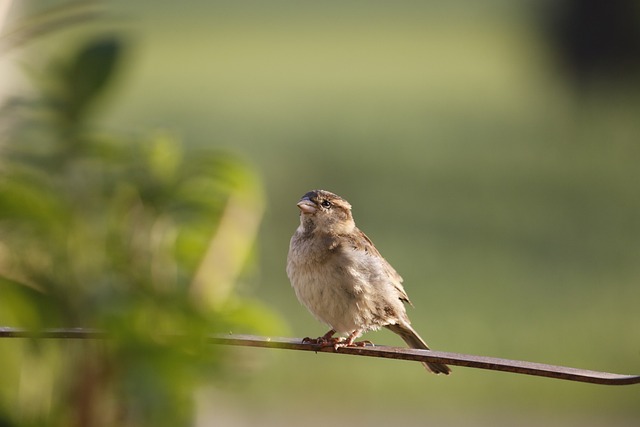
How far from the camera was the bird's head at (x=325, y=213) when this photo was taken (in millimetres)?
3053

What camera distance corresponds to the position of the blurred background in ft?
8.91

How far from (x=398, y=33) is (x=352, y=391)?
1400 centimetres

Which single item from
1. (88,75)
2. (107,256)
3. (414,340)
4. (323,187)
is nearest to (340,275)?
(414,340)

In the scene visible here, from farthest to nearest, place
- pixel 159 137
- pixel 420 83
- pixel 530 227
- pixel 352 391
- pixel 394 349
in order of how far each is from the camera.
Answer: pixel 420 83
pixel 530 227
pixel 352 391
pixel 159 137
pixel 394 349

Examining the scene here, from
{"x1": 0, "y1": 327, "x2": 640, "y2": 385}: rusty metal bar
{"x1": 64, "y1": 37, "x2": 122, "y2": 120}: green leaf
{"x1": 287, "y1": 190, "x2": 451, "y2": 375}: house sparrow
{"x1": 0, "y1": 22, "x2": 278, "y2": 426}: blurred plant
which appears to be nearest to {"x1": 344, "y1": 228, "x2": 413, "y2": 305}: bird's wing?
{"x1": 287, "y1": 190, "x2": 451, "y2": 375}: house sparrow

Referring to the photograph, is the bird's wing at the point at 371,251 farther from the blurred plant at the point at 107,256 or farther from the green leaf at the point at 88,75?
the green leaf at the point at 88,75

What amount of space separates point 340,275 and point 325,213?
0.62 feet

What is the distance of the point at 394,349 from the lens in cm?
192

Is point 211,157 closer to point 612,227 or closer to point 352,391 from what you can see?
point 352,391

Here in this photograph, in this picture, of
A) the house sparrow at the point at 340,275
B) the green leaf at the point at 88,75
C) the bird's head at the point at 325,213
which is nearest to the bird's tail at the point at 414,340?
the house sparrow at the point at 340,275

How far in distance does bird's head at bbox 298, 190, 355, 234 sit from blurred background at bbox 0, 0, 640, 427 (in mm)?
186

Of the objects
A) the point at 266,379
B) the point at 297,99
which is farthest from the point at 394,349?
the point at 297,99

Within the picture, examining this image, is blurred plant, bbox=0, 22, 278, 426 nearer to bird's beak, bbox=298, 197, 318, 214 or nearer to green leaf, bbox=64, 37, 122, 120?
green leaf, bbox=64, 37, 122, 120

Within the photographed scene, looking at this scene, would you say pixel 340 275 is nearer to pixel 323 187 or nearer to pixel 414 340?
pixel 414 340
